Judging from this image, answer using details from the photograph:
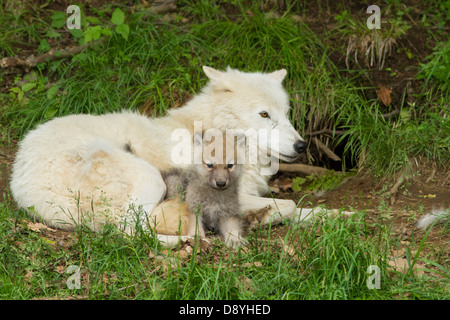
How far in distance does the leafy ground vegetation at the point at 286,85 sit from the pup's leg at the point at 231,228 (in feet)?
0.62

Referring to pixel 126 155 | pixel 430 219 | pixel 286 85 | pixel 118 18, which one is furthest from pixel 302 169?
pixel 118 18

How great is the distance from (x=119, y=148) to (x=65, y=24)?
3.33 metres

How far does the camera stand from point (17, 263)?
380cm

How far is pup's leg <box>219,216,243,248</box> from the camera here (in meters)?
4.33

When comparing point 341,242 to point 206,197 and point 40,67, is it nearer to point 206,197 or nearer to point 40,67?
point 206,197

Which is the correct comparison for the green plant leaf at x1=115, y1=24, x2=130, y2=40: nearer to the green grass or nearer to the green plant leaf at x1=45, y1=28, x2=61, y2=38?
the green plant leaf at x1=45, y1=28, x2=61, y2=38

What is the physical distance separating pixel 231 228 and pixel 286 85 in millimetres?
2577

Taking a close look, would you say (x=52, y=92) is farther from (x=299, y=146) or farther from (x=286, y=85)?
(x=299, y=146)

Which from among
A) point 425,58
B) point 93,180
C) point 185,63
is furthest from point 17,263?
point 425,58

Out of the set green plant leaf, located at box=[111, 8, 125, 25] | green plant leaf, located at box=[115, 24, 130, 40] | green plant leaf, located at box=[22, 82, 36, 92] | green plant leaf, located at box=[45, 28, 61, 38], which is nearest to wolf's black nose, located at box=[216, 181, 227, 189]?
green plant leaf, located at box=[115, 24, 130, 40]

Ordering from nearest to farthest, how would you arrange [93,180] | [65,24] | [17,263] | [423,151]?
[17,263] → [93,180] → [423,151] → [65,24]

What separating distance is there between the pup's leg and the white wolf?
1.02ft

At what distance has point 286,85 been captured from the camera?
6.48 metres

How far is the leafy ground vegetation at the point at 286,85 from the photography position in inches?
155
